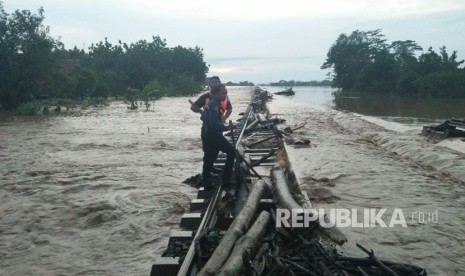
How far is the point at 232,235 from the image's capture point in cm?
421

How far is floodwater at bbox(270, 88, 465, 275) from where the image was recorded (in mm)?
4742

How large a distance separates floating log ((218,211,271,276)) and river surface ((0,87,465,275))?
106 cm

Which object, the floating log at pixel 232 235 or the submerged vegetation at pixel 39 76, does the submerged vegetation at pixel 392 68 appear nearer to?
the submerged vegetation at pixel 39 76

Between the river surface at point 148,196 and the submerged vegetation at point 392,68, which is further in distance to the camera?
the submerged vegetation at point 392,68

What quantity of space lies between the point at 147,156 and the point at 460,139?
1018 centimetres

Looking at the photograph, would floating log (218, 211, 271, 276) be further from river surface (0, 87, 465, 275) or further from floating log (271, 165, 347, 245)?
river surface (0, 87, 465, 275)

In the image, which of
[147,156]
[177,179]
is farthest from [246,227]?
[147,156]

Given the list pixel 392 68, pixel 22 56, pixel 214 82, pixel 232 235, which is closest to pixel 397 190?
pixel 214 82

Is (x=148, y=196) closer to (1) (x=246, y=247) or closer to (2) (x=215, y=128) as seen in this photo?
(2) (x=215, y=128)

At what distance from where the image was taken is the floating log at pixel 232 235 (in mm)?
3596

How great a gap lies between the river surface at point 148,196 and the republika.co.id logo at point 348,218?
131 millimetres

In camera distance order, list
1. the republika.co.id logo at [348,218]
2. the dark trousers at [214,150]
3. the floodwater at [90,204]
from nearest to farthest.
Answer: the floodwater at [90,204]
the republika.co.id logo at [348,218]
the dark trousers at [214,150]

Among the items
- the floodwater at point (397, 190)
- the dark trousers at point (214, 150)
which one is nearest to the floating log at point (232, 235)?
the dark trousers at point (214, 150)

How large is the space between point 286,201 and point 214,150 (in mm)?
1758
